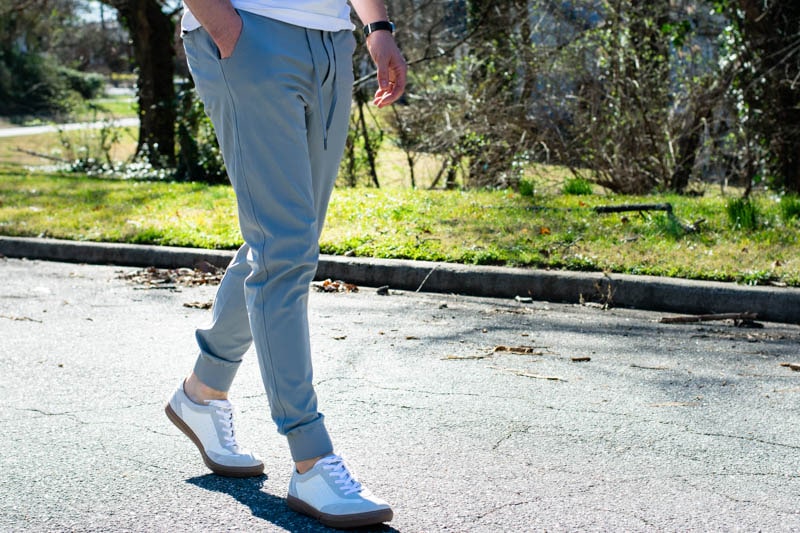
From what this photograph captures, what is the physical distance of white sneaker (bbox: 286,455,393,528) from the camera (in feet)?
8.82

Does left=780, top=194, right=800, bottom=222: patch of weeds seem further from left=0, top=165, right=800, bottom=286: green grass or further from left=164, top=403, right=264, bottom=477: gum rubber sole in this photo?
left=164, top=403, right=264, bottom=477: gum rubber sole

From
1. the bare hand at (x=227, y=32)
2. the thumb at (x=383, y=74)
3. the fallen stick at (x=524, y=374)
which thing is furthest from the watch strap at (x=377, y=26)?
the fallen stick at (x=524, y=374)

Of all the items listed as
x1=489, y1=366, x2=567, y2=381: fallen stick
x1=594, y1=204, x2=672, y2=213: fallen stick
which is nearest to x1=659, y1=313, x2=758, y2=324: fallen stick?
x1=489, y1=366, x2=567, y2=381: fallen stick

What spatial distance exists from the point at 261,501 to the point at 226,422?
34cm

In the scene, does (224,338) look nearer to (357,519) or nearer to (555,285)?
(357,519)

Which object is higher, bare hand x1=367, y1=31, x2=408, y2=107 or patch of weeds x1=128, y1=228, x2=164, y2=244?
bare hand x1=367, y1=31, x2=408, y2=107

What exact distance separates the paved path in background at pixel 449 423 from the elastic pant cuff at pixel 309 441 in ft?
0.62

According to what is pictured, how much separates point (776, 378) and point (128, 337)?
123 inches

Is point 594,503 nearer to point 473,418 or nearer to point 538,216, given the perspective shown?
point 473,418

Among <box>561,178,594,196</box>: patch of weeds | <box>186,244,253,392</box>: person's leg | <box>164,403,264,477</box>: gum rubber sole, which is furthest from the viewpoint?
<box>561,178,594,196</box>: patch of weeds

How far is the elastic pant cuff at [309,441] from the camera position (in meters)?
2.75

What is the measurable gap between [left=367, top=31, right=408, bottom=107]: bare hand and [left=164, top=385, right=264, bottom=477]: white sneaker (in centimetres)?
110

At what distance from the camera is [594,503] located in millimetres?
2912

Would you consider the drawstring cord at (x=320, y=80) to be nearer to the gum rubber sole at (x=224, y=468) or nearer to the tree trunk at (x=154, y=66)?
the gum rubber sole at (x=224, y=468)
